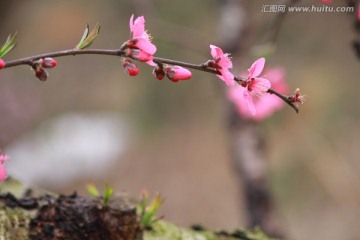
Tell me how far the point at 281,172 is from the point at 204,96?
110cm

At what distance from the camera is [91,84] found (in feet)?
19.6

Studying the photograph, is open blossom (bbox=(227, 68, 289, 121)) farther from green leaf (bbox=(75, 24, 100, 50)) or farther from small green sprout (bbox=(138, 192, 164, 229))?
green leaf (bbox=(75, 24, 100, 50))

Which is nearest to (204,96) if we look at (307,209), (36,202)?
(307,209)

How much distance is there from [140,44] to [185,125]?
14.2 ft

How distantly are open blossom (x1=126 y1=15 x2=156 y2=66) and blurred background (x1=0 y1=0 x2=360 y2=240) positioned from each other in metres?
2.52

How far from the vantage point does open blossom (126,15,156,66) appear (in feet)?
2.93

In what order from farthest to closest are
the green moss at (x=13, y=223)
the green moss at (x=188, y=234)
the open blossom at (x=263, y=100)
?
the open blossom at (x=263, y=100)
the green moss at (x=188, y=234)
the green moss at (x=13, y=223)

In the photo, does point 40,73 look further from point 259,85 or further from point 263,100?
point 263,100

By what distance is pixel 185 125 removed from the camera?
5234mm

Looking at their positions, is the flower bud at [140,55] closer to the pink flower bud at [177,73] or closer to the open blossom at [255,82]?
the pink flower bud at [177,73]

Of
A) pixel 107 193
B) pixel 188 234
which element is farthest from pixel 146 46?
pixel 188 234

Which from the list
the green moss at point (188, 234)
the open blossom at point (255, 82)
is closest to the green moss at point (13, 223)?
the green moss at point (188, 234)

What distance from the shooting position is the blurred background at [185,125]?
427 cm

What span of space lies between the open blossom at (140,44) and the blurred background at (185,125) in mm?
2519
